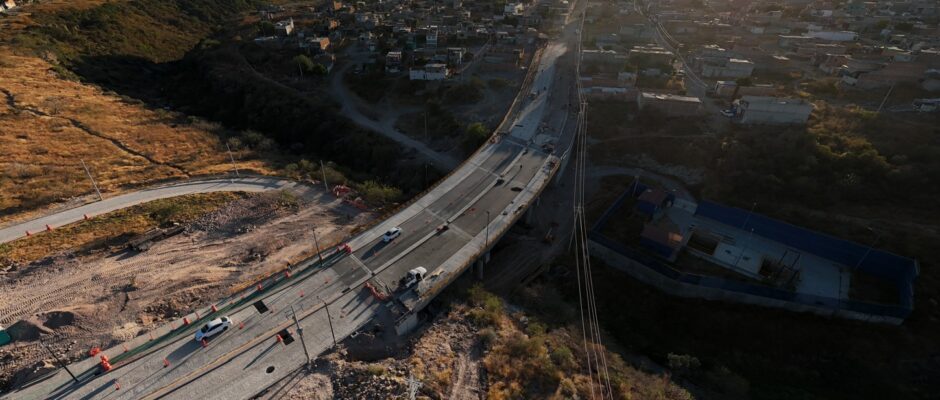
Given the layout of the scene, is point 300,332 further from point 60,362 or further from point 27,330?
point 27,330

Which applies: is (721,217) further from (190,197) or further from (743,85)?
(190,197)

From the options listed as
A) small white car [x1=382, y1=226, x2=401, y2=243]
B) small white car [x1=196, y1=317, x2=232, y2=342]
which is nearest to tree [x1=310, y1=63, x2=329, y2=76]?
small white car [x1=382, y1=226, x2=401, y2=243]

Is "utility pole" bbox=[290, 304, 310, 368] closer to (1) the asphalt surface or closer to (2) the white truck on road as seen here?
(1) the asphalt surface

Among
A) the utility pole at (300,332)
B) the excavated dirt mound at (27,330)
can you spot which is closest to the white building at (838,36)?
the utility pole at (300,332)

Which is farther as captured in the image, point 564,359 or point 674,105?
point 674,105

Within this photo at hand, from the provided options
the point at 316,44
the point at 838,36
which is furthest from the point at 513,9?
the point at 838,36

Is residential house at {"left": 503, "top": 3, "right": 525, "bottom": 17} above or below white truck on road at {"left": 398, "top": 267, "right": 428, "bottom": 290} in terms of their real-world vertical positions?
above
